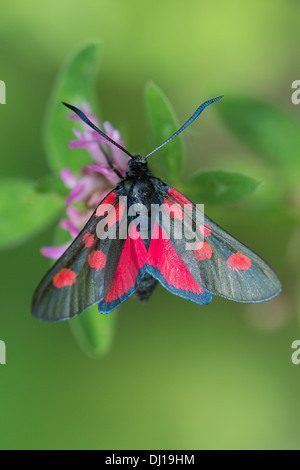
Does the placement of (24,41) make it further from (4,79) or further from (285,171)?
(285,171)

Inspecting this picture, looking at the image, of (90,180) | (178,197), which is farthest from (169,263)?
(90,180)

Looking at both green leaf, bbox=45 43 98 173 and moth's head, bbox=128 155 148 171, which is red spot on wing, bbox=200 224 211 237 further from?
green leaf, bbox=45 43 98 173

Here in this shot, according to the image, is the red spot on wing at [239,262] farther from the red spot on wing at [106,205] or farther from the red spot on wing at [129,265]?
the red spot on wing at [106,205]

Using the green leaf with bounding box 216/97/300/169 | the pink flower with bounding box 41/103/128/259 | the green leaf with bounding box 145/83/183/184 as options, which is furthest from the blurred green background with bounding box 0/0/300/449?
the pink flower with bounding box 41/103/128/259

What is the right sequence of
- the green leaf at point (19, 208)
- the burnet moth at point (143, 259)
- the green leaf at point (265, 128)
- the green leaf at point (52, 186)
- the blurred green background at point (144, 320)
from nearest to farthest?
the burnet moth at point (143, 259) → the green leaf at point (52, 186) → the green leaf at point (19, 208) → the green leaf at point (265, 128) → the blurred green background at point (144, 320)

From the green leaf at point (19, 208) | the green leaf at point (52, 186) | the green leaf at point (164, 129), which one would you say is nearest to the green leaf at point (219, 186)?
the green leaf at point (164, 129)

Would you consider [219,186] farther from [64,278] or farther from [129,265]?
[64,278]
